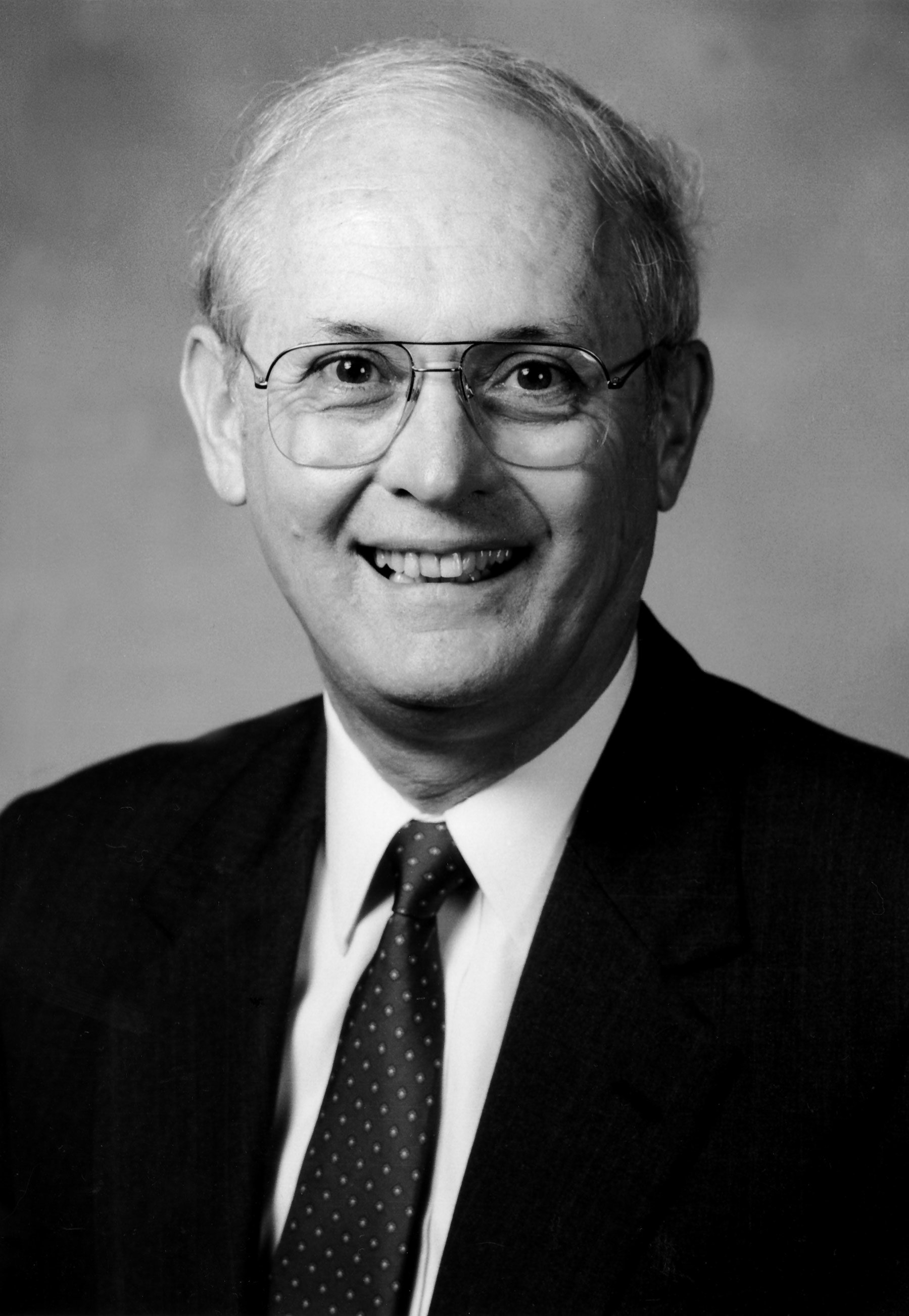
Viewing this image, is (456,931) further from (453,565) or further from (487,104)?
(487,104)

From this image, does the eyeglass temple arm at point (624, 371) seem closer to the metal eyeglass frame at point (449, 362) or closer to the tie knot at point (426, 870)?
the metal eyeglass frame at point (449, 362)

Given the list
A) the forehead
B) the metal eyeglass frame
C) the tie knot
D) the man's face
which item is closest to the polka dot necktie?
the tie knot

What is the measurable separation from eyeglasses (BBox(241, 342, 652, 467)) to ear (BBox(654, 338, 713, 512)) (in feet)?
0.56

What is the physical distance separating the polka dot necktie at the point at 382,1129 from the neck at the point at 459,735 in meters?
0.08

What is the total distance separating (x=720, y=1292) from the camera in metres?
2.08

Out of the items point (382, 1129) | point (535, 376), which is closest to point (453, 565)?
point (535, 376)

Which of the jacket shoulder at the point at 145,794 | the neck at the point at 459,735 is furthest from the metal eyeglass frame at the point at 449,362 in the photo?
the jacket shoulder at the point at 145,794

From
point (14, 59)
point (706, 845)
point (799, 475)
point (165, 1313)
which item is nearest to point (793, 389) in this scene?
point (799, 475)

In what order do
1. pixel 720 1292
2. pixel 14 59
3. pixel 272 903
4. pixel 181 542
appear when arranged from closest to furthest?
pixel 720 1292 → pixel 272 903 → pixel 14 59 → pixel 181 542

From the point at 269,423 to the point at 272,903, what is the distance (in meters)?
0.77

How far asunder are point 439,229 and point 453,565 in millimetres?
470

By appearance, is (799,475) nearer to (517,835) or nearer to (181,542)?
(517,835)

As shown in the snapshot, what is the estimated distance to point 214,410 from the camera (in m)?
2.49

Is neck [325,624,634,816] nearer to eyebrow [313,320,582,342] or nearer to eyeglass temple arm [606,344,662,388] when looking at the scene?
eyeglass temple arm [606,344,662,388]
